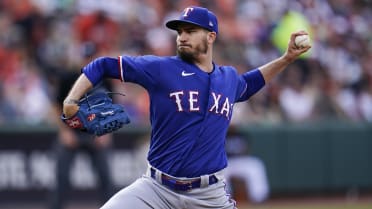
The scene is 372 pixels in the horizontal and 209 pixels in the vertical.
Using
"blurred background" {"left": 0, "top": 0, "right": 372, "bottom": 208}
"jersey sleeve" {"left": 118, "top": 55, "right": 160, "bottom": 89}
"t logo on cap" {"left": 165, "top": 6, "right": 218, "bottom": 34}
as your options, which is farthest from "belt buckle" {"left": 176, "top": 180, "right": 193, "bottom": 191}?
"blurred background" {"left": 0, "top": 0, "right": 372, "bottom": 208}

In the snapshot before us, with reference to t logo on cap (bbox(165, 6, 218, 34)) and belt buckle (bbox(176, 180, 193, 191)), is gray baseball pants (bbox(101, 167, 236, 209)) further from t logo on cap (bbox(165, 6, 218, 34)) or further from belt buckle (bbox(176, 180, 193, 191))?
t logo on cap (bbox(165, 6, 218, 34))

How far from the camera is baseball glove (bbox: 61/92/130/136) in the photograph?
573 centimetres

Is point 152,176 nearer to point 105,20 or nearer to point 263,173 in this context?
point 105,20

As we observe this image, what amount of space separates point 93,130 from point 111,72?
42 centimetres

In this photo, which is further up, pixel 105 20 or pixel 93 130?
pixel 105 20

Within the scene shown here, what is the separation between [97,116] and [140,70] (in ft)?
1.46

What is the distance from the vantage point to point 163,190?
5914 millimetres

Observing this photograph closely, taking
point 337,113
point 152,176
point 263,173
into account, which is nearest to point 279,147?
point 263,173

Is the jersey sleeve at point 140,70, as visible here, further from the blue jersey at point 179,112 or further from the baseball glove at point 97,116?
the baseball glove at point 97,116

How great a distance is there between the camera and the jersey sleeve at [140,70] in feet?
19.3

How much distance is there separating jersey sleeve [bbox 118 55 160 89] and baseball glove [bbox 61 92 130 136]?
0.72ft

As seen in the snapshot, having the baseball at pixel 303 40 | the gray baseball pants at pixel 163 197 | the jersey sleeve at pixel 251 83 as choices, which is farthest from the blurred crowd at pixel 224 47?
the gray baseball pants at pixel 163 197

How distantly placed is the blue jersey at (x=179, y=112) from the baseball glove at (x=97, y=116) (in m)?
0.21

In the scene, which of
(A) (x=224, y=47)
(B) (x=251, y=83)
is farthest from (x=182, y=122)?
(A) (x=224, y=47)
